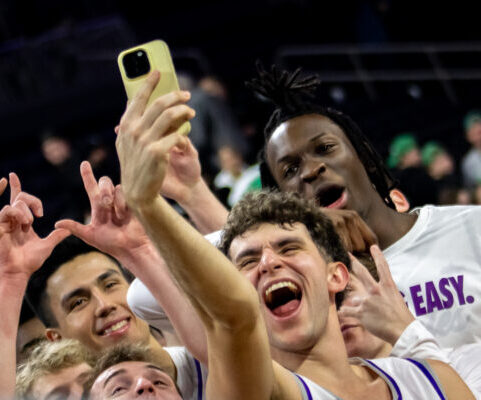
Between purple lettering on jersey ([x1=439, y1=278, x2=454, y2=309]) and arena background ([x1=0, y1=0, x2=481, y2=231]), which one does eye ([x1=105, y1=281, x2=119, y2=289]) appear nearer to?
purple lettering on jersey ([x1=439, y1=278, x2=454, y2=309])

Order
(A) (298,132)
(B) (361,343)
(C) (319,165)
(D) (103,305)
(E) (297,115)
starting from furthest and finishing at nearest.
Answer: (E) (297,115) < (A) (298,132) < (C) (319,165) < (D) (103,305) < (B) (361,343)

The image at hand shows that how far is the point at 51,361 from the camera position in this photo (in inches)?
112

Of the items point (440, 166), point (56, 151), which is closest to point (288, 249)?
point (56, 151)

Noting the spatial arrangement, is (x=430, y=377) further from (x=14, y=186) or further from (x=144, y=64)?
(x=14, y=186)

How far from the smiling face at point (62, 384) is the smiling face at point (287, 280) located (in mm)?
645

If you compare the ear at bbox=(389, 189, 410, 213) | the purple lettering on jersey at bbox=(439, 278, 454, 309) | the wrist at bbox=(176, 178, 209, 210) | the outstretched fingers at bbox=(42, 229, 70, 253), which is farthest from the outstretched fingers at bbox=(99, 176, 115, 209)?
the ear at bbox=(389, 189, 410, 213)

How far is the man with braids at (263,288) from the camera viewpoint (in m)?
1.83

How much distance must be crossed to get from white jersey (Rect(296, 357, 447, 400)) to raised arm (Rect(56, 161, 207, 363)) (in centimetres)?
53

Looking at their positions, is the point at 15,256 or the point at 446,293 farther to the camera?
the point at 446,293

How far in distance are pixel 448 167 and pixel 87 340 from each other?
488cm

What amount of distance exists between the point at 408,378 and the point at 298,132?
1279mm

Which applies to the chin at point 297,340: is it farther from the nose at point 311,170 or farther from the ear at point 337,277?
the nose at point 311,170

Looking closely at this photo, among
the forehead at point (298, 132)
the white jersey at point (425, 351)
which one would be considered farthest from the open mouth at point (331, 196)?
the white jersey at point (425, 351)

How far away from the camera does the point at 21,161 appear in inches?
394
